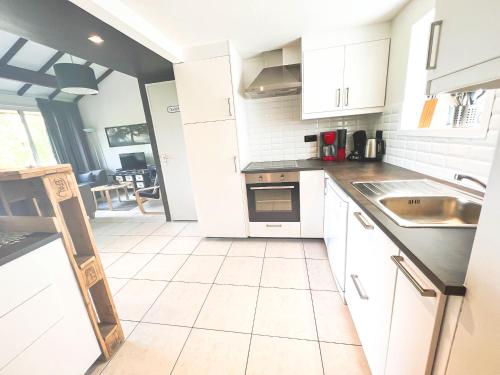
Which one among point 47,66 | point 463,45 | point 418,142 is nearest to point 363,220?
point 463,45

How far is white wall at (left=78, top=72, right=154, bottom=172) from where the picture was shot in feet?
18.3

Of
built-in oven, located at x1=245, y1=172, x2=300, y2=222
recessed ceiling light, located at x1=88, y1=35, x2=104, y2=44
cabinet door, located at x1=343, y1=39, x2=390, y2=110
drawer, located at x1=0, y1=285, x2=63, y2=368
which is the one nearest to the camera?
drawer, located at x1=0, y1=285, x2=63, y2=368

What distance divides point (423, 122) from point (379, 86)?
63 centimetres

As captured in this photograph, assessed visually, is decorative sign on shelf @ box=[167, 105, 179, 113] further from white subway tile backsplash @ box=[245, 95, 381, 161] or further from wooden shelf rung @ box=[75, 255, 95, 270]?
wooden shelf rung @ box=[75, 255, 95, 270]

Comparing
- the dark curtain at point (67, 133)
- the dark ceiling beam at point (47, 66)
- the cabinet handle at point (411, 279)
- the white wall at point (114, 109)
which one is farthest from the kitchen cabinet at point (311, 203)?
the dark curtain at point (67, 133)

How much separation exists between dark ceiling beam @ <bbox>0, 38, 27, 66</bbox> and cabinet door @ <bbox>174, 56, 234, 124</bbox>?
3.84 metres

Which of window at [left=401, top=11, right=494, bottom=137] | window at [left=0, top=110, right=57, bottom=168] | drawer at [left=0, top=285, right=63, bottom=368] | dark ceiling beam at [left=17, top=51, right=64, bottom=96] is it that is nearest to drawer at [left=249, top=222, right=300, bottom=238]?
window at [left=401, top=11, right=494, bottom=137]

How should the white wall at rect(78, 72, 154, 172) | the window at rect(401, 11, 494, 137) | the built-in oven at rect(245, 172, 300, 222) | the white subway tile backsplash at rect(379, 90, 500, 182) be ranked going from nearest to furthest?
the white subway tile backsplash at rect(379, 90, 500, 182), the window at rect(401, 11, 494, 137), the built-in oven at rect(245, 172, 300, 222), the white wall at rect(78, 72, 154, 172)

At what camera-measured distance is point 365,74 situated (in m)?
2.07

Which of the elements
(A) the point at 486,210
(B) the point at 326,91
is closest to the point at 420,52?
(B) the point at 326,91

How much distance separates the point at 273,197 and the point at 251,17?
1.70 m

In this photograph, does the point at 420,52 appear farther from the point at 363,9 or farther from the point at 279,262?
the point at 279,262

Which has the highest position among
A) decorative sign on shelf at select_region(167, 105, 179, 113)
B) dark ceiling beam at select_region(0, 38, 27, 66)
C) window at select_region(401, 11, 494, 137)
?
dark ceiling beam at select_region(0, 38, 27, 66)

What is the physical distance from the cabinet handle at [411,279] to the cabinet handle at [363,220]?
0.25m
